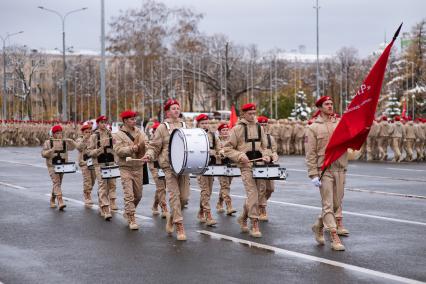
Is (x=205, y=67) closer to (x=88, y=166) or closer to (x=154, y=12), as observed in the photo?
(x=154, y=12)

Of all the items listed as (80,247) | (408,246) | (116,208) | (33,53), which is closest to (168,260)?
(80,247)

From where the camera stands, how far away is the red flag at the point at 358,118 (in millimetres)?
10422

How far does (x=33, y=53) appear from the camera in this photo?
364 feet

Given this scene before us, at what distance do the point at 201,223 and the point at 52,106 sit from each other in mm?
93539

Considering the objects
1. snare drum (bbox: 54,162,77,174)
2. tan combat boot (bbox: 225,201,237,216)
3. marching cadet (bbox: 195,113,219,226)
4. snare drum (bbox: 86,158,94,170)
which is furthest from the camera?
snare drum (bbox: 54,162,77,174)

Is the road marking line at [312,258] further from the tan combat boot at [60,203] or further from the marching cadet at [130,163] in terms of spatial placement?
the tan combat boot at [60,203]

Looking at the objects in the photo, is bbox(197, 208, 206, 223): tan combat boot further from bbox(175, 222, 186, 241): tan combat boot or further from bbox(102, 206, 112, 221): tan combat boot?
bbox(175, 222, 186, 241): tan combat boot

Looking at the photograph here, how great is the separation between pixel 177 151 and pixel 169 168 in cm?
50

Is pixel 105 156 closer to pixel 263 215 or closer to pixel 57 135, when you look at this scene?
pixel 57 135

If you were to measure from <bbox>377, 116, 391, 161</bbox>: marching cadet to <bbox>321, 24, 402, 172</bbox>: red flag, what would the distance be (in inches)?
863

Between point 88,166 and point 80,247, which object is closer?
point 80,247

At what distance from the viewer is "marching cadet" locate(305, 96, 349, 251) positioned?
35.4ft

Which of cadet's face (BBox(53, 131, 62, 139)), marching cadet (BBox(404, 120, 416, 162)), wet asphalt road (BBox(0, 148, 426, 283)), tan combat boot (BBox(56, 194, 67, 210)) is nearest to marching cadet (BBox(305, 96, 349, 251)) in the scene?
wet asphalt road (BBox(0, 148, 426, 283))

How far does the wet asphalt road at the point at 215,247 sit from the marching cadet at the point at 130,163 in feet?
1.38
